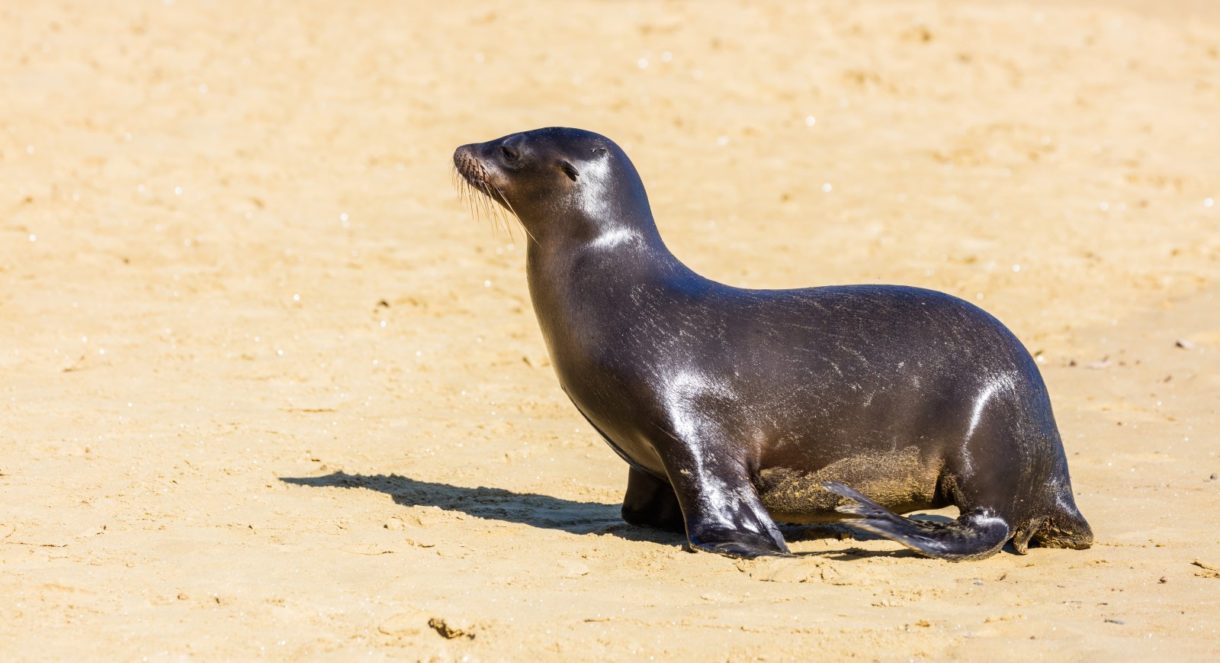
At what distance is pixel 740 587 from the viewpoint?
17.0 feet

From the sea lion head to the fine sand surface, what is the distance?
114 centimetres

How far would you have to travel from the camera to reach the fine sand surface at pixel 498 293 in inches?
195

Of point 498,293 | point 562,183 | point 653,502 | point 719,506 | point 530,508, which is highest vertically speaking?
point 562,183

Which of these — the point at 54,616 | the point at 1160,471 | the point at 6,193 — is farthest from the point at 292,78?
the point at 54,616

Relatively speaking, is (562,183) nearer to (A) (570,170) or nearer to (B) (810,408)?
(A) (570,170)

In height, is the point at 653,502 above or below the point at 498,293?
below

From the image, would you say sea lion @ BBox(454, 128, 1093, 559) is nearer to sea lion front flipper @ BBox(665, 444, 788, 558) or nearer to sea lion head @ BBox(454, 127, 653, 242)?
sea lion front flipper @ BBox(665, 444, 788, 558)

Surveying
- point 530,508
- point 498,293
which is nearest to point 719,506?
point 530,508

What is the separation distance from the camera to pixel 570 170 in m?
6.22

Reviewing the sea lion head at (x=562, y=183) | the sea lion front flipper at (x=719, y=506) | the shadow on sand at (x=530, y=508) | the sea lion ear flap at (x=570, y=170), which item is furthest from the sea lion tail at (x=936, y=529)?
the sea lion ear flap at (x=570, y=170)

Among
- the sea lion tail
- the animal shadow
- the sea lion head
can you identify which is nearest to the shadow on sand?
the animal shadow

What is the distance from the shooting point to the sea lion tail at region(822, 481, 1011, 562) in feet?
18.4

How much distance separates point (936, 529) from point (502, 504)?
69.2 inches

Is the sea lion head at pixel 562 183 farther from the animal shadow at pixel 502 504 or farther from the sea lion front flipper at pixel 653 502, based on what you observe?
the animal shadow at pixel 502 504
